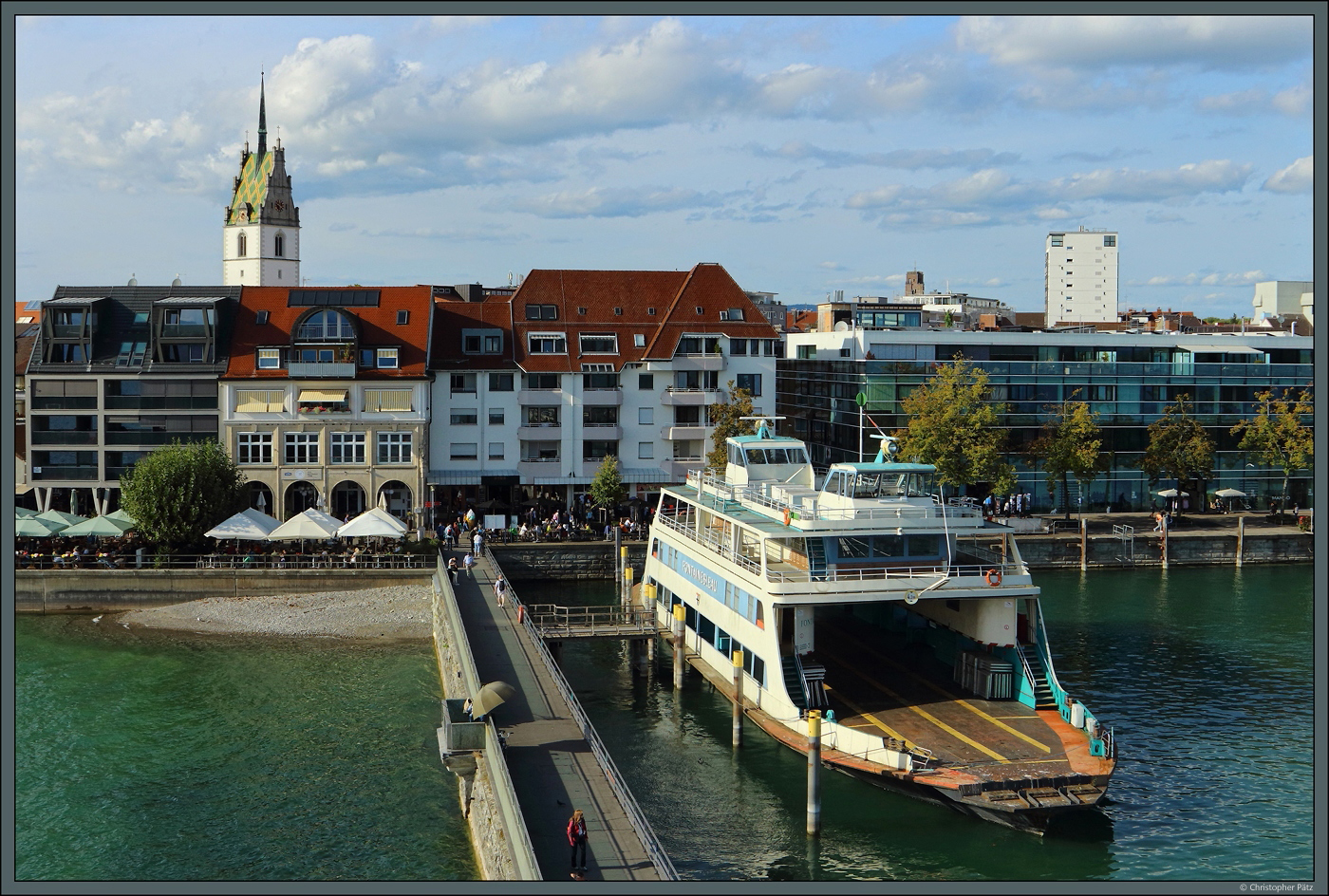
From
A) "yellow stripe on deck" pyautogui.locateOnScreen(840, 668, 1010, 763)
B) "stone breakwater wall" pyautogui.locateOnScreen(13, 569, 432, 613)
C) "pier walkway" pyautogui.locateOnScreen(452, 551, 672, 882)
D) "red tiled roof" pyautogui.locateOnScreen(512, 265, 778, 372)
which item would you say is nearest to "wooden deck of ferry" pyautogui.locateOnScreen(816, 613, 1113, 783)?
"yellow stripe on deck" pyautogui.locateOnScreen(840, 668, 1010, 763)

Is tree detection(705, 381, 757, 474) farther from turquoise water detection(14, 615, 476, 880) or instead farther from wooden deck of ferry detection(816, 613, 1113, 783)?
wooden deck of ferry detection(816, 613, 1113, 783)

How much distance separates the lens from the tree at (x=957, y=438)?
77.2 metres

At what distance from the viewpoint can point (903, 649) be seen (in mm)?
47156

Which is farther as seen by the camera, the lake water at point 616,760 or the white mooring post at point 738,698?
the white mooring post at point 738,698

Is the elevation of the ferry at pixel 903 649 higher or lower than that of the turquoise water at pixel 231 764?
higher

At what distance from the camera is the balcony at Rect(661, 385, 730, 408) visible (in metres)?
81.5

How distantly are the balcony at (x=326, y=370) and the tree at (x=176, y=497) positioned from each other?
921cm

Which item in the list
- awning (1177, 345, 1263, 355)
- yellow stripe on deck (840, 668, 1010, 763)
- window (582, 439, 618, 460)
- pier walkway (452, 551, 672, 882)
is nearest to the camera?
pier walkway (452, 551, 672, 882)

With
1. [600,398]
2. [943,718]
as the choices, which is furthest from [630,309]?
[943,718]

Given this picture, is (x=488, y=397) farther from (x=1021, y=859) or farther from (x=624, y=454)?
(x=1021, y=859)

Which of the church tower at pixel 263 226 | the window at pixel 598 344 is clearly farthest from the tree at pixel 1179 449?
the church tower at pixel 263 226

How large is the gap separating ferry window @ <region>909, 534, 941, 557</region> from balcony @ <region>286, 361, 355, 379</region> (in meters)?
43.5

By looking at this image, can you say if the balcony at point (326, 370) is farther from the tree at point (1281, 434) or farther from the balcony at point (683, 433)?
the tree at point (1281, 434)

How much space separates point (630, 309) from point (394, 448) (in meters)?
18.8
